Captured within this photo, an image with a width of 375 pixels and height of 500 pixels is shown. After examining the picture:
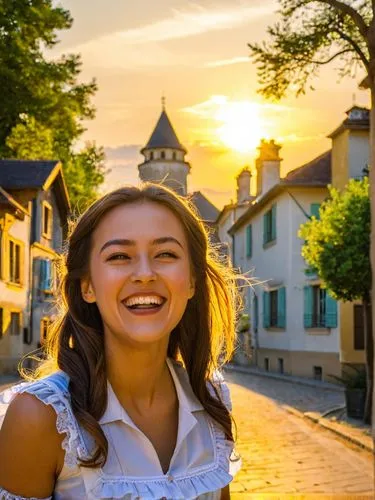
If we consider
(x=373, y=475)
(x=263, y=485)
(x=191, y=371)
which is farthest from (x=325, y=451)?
(x=191, y=371)

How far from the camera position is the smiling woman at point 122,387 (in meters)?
1.97

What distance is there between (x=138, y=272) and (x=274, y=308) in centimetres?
2948

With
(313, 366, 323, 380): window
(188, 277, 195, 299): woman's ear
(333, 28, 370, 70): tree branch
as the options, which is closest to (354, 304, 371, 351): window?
(313, 366, 323, 380): window

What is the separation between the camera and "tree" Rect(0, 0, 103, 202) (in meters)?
30.5

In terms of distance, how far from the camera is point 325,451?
404 inches

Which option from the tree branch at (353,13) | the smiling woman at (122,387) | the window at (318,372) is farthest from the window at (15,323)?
the smiling woman at (122,387)

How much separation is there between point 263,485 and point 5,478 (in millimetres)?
6110

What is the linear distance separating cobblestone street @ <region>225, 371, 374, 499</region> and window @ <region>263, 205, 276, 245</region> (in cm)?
1487

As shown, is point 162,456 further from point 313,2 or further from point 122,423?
point 313,2

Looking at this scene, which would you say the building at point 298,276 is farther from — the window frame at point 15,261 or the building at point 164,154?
the building at point 164,154

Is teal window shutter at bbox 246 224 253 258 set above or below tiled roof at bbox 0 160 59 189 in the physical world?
below

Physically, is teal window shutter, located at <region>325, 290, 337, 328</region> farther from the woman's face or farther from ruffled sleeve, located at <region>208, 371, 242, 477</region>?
the woman's face

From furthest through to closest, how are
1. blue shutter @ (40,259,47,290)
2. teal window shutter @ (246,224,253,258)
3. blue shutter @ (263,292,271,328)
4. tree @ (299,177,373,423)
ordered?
teal window shutter @ (246,224,253,258), blue shutter @ (263,292,271,328), blue shutter @ (40,259,47,290), tree @ (299,177,373,423)

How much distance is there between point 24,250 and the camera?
2888 cm
